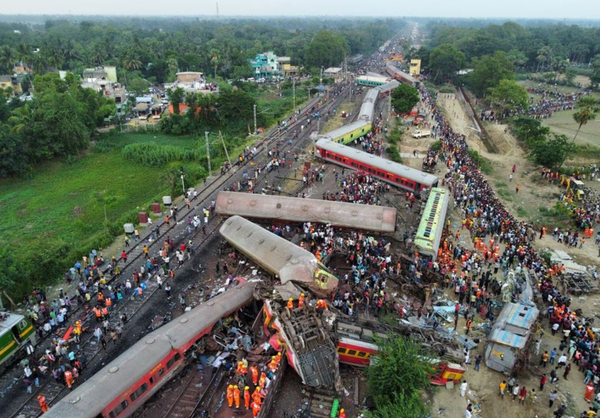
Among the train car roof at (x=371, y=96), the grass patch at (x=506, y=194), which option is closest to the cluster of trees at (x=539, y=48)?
the train car roof at (x=371, y=96)

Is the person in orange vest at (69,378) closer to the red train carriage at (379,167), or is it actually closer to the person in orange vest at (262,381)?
the person in orange vest at (262,381)

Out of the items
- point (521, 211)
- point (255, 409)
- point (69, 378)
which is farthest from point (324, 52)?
point (255, 409)

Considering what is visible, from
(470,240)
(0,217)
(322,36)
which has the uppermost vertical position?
(322,36)

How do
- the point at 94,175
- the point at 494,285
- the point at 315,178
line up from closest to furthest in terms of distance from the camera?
the point at 494,285 < the point at 315,178 < the point at 94,175

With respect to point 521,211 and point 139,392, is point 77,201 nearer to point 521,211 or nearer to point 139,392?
point 139,392

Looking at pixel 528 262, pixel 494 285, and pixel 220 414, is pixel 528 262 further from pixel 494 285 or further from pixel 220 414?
pixel 220 414

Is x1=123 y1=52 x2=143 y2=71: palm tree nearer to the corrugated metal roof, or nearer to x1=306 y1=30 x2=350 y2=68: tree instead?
x1=306 y1=30 x2=350 y2=68: tree

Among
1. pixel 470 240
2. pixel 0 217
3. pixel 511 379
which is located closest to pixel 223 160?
pixel 0 217

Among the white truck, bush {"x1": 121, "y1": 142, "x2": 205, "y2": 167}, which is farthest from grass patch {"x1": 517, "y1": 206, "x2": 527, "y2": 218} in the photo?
bush {"x1": 121, "y1": 142, "x2": 205, "y2": 167}
